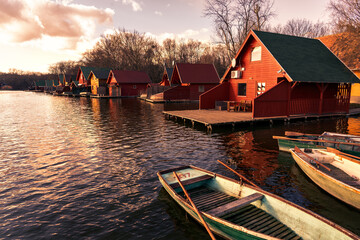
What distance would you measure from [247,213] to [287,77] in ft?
54.3

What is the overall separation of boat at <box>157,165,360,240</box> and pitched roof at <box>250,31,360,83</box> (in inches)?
615

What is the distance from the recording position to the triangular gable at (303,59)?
20594 millimetres

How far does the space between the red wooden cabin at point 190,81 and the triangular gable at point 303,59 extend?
18.5 meters

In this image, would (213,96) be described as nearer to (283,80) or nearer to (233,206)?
(283,80)

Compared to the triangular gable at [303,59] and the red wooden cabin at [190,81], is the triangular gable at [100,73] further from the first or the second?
the triangular gable at [303,59]

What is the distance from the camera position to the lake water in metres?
6.61

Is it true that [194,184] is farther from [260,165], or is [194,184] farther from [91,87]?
[91,87]

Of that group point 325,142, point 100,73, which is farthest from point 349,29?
point 100,73

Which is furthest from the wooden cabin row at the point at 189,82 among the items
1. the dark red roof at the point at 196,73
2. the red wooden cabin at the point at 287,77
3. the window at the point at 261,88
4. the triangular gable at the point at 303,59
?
the window at the point at 261,88

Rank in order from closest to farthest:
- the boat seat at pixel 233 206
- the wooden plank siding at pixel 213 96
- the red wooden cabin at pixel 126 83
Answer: the boat seat at pixel 233 206, the wooden plank siding at pixel 213 96, the red wooden cabin at pixel 126 83

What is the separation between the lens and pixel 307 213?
208 inches

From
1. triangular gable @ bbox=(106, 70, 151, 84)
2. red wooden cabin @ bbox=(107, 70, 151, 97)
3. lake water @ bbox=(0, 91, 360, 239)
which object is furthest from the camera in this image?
red wooden cabin @ bbox=(107, 70, 151, 97)

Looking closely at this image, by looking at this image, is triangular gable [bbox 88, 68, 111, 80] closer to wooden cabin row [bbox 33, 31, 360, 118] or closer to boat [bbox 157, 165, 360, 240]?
wooden cabin row [bbox 33, 31, 360, 118]

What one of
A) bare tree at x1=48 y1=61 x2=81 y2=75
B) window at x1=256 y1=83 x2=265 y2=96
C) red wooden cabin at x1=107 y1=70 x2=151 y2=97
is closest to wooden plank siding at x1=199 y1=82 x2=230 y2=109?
window at x1=256 y1=83 x2=265 y2=96
